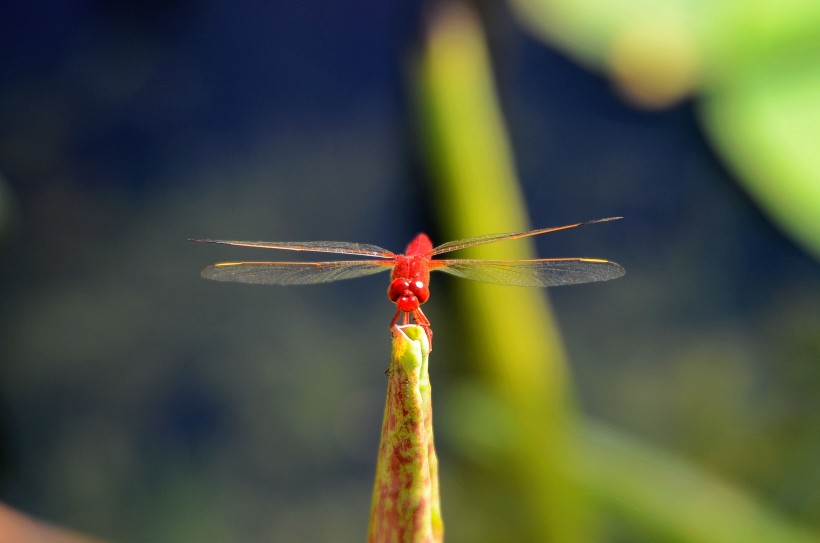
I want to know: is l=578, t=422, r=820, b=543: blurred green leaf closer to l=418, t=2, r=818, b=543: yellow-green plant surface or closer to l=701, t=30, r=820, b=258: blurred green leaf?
l=418, t=2, r=818, b=543: yellow-green plant surface

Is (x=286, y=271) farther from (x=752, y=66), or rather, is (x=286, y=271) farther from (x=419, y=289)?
(x=752, y=66)

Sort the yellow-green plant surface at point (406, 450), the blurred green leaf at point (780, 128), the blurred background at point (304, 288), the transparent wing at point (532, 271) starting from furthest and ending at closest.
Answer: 1. the blurred background at point (304, 288)
2. the blurred green leaf at point (780, 128)
3. the transparent wing at point (532, 271)
4. the yellow-green plant surface at point (406, 450)

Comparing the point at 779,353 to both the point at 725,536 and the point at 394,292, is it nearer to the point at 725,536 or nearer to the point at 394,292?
the point at 725,536

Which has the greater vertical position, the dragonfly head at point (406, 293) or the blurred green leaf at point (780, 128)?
the blurred green leaf at point (780, 128)

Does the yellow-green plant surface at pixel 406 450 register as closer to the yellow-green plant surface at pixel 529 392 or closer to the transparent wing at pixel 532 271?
the transparent wing at pixel 532 271

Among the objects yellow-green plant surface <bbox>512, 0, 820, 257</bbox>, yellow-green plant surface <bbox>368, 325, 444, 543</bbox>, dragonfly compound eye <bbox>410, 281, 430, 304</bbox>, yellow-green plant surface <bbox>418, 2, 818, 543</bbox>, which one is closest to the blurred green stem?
yellow-green plant surface <bbox>418, 2, 818, 543</bbox>

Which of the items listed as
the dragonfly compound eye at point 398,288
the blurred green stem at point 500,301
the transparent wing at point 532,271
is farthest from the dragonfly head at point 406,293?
the blurred green stem at point 500,301
